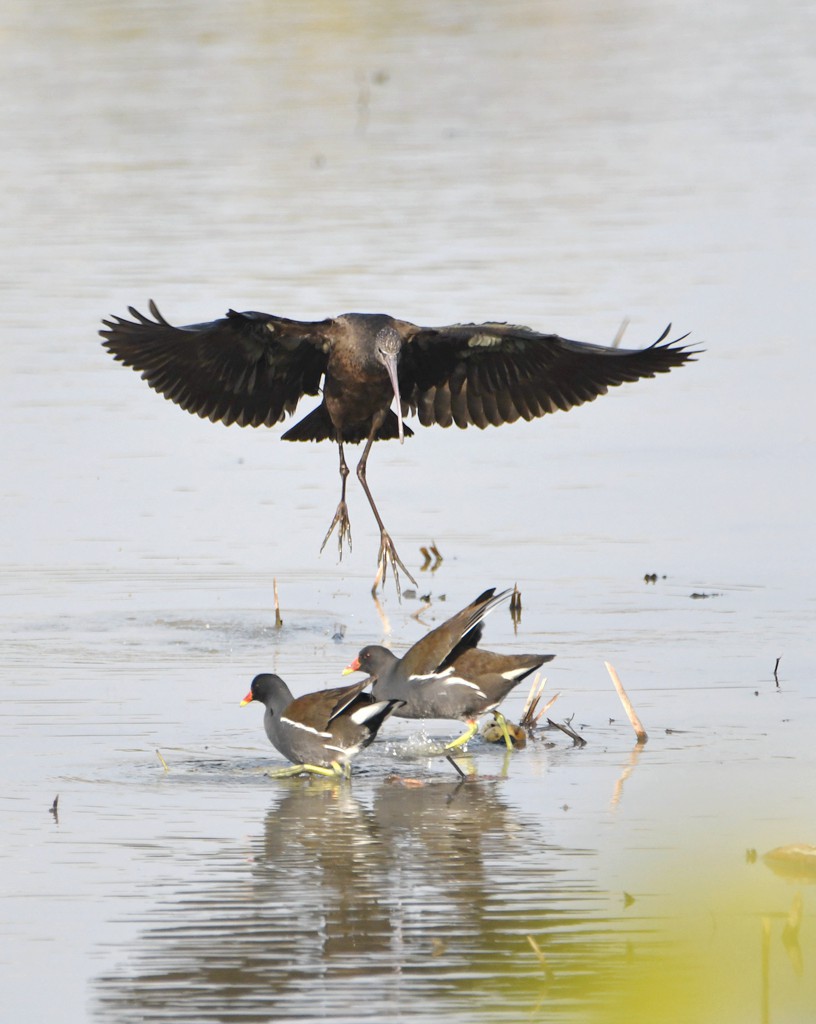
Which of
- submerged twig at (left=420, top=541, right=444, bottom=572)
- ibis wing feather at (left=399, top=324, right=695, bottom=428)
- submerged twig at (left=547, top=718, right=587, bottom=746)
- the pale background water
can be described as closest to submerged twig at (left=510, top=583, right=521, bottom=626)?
the pale background water

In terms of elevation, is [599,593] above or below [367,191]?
below

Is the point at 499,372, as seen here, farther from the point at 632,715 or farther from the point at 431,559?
the point at 632,715

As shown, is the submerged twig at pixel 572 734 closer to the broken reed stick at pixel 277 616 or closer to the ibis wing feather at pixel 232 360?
the broken reed stick at pixel 277 616

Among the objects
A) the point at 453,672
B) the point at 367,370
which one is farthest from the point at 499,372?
the point at 453,672

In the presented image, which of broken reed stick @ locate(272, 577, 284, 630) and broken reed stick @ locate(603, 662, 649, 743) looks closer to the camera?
broken reed stick @ locate(603, 662, 649, 743)

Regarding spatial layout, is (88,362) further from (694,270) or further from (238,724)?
(238,724)

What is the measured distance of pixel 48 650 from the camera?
9.04 m

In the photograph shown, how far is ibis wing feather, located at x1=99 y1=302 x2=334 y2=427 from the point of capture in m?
8.91

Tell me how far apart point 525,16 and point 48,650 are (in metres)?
32.4

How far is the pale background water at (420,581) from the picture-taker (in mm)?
5047

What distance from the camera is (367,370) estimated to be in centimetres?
923

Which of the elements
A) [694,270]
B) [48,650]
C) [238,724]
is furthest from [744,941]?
[694,270]

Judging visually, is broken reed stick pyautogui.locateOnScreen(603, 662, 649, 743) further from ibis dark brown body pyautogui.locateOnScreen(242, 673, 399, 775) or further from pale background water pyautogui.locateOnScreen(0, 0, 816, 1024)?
ibis dark brown body pyautogui.locateOnScreen(242, 673, 399, 775)

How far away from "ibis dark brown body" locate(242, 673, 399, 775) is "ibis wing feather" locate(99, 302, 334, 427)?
6.47 ft
